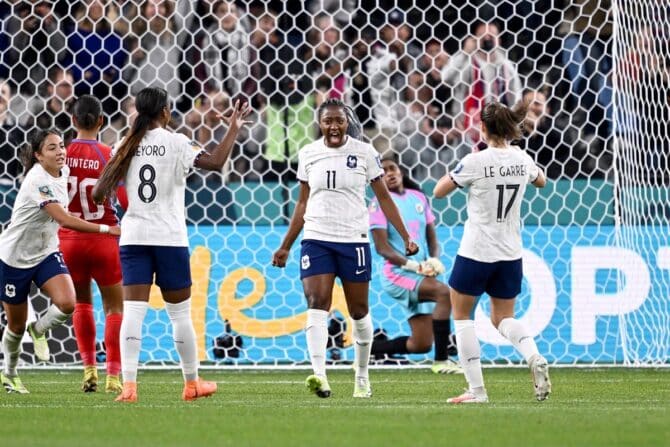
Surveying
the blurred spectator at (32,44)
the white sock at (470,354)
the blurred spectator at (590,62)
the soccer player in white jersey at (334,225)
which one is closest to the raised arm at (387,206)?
the soccer player in white jersey at (334,225)

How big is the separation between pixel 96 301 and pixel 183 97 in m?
2.33

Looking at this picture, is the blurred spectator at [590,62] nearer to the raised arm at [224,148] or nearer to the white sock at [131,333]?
the raised arm at [224,148]

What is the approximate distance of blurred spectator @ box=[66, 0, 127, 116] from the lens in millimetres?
12320

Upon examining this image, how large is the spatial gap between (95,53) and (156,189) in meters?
5.29

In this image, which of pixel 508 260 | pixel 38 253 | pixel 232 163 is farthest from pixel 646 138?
pixel 38 253

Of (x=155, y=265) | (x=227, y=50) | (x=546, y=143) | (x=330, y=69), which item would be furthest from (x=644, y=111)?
(x=155, y=265)

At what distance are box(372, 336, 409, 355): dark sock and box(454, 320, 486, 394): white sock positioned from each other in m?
3.57

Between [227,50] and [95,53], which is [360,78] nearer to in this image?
[227,50]

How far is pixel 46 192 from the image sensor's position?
328 inches

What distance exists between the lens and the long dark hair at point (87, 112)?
875 cm

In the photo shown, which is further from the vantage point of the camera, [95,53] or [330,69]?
[330,69]

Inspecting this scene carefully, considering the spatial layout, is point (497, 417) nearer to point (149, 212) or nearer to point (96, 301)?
point (149, 212)

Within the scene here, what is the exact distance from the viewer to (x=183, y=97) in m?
12.8

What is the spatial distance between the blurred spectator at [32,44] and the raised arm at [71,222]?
425 centimetres
